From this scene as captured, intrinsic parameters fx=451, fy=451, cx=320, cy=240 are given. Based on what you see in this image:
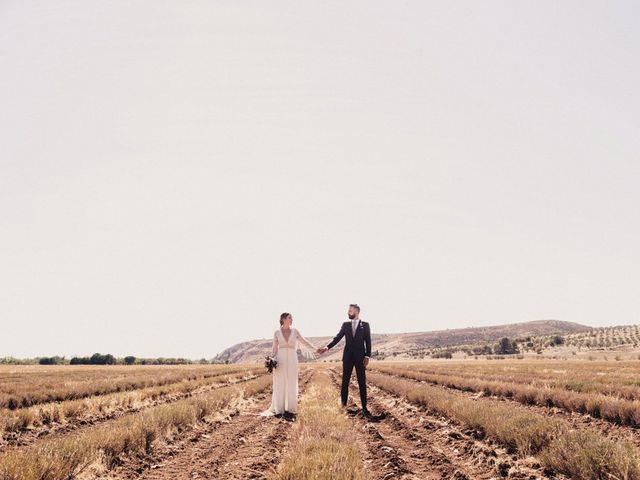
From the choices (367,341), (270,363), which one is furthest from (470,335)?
(270,363)

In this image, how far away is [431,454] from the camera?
767 centimetres

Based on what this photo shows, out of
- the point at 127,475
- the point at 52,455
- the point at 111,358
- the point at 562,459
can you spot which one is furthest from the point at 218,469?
the point at 111,358

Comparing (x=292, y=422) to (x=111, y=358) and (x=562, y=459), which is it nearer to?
(x=562, y=459)

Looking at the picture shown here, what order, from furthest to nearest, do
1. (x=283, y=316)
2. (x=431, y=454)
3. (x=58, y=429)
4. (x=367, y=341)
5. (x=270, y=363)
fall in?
(x=283, y=316)
(x=270, y=363)
(x=367, y=341)
(x=58, y=429)
(x=431, y=454)

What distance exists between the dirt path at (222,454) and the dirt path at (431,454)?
1652 mm

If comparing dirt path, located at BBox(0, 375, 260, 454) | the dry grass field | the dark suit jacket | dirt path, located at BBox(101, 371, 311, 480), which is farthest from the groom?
dirt path, located at BBox(0, 375, 260, 454)

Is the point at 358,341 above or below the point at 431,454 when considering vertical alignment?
above

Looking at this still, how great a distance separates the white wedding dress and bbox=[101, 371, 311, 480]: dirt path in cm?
149

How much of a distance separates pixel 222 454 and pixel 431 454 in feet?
11.7

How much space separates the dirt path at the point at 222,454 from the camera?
657 centimetres

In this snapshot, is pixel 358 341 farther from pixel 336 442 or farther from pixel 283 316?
pixel 336 442

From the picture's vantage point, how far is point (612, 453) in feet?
19.2

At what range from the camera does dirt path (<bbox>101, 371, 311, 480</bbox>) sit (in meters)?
6.57

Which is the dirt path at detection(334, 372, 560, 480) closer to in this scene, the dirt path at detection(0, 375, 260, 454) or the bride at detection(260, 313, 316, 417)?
the bride at detection(260, 313, 316, 417)
